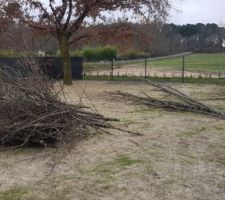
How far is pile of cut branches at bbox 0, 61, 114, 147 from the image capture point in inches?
343

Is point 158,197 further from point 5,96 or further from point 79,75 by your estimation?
point 79,75

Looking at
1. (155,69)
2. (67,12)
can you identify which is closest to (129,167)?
(67,12)

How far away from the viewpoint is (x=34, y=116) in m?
8.80

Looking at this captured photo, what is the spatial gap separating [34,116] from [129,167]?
82.6 inches

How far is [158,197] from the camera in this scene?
6188 millimetres

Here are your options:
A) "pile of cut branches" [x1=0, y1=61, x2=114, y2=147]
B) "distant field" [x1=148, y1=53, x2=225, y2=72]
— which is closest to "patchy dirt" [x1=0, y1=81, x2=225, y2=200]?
"pile of cut branches" [x1=0, y1=61, x2=114, y2=147]

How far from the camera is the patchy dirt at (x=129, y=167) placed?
6.36 metres

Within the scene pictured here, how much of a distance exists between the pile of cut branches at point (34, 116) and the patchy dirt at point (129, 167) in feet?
0.94

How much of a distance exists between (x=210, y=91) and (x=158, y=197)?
1421cm

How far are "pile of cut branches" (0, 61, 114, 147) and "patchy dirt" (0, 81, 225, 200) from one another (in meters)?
0.29

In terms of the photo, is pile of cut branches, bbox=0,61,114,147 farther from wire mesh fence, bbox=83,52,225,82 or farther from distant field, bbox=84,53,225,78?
distant field, bbox=84,53,225,78

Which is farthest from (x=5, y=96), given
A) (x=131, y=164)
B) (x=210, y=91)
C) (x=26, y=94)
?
(x=210, y=91)

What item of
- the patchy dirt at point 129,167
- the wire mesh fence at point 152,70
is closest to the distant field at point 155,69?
the wire mesh fence at point 152,70

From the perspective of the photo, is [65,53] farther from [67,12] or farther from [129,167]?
[129,167]
